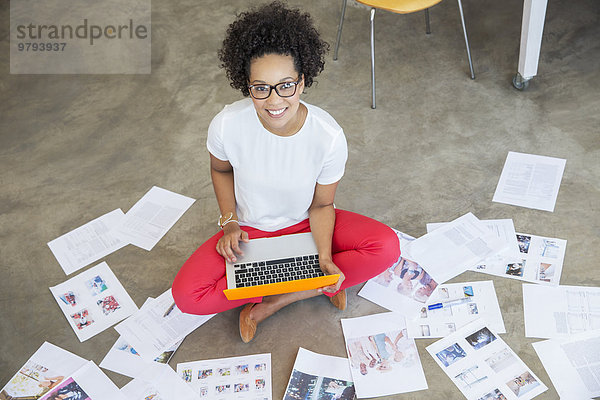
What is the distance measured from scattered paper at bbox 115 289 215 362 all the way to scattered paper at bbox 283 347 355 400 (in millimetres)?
414

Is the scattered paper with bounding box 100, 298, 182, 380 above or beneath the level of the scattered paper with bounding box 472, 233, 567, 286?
beneath

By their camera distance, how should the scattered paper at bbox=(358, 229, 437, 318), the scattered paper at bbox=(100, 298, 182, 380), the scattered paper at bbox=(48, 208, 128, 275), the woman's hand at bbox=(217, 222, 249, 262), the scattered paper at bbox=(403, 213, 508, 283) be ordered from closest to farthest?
the woman's hand at bbox=(217, 222, 249, 262)
the scattered paper at bbox=(100, 298, 182, 380)
the scattered paper at bbox=(358, 229, 437, 318)
the scattered paper at bbox=(403, 213, 508, 283)
the scattered paper at bbox=(48, 208, 128, 275)

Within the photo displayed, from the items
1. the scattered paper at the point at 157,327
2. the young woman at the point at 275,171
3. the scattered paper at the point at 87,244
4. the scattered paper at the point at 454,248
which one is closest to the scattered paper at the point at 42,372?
the scattered paper at the point at 157,327

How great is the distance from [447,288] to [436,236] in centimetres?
25

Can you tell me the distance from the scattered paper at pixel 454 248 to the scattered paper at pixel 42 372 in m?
1.32

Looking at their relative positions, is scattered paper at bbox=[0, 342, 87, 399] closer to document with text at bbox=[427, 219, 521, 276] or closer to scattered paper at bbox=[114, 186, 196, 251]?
scattered paper at bbox=[114, 186, 196, 251]

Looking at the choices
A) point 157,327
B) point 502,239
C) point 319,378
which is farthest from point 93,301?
point 502,239

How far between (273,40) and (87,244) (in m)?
1.38

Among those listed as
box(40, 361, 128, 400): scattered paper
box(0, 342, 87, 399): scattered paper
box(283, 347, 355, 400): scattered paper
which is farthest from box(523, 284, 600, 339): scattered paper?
box(0, 342, 87, 399): scattered paper

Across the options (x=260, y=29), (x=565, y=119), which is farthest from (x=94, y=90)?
(x=565, y=119)

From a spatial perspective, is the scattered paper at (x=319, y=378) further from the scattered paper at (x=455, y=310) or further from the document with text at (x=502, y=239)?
the document with text at (x=502, y=239)

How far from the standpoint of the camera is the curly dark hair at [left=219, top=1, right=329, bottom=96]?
164 centimetres

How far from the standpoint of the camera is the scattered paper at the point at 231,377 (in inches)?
79.1

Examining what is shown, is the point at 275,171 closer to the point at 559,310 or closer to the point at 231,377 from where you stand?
the point at 231,377
